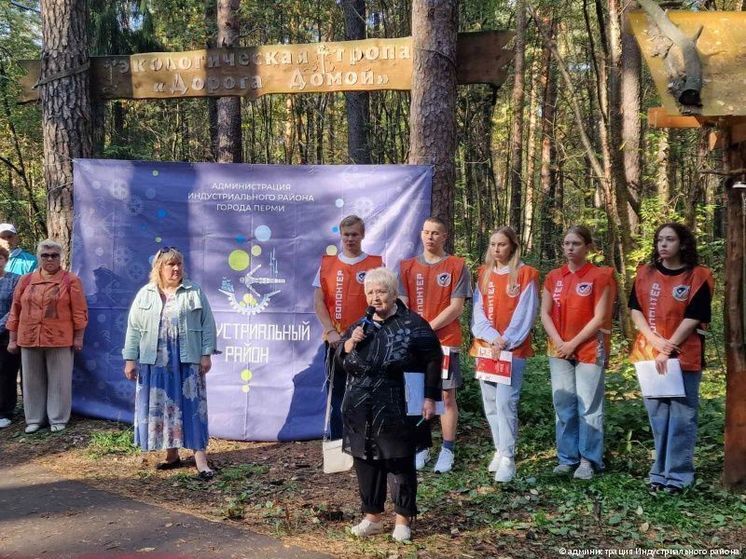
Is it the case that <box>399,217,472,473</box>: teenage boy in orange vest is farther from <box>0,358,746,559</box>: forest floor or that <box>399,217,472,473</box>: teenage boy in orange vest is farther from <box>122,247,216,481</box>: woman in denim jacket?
<box>122,247,216,481</box>: woman in denim jacket

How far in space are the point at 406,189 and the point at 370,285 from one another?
2.30 m

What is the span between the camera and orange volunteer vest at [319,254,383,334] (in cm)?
546

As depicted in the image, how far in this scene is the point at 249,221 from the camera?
6.36 m

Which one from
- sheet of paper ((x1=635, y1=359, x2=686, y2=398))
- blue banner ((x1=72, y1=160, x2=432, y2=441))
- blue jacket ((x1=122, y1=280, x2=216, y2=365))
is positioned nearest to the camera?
sheet of paper ((x1=635, y1=359, x2=686, y2=398))

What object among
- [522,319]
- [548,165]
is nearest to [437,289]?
[522,319]

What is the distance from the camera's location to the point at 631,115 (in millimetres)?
11078

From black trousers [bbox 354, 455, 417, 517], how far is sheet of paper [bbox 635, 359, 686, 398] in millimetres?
1886

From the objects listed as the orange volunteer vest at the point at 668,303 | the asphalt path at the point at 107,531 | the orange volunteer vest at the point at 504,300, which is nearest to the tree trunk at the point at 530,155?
the orange volunteer vest at the point at 504,300

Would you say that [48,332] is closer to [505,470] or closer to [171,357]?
[171,357]

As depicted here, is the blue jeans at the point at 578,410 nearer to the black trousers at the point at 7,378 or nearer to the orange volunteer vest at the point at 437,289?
the orange volunteer vest at the point at 437,289

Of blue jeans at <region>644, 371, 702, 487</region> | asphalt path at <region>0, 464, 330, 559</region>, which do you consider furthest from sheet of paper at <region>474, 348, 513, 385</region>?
asphalt path at <region>0, 464, 330, 559</region>

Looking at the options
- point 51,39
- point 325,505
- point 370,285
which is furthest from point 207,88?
Answer: point 325,505

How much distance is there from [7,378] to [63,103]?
9.42 feet

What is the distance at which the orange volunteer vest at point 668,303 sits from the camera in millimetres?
4672
